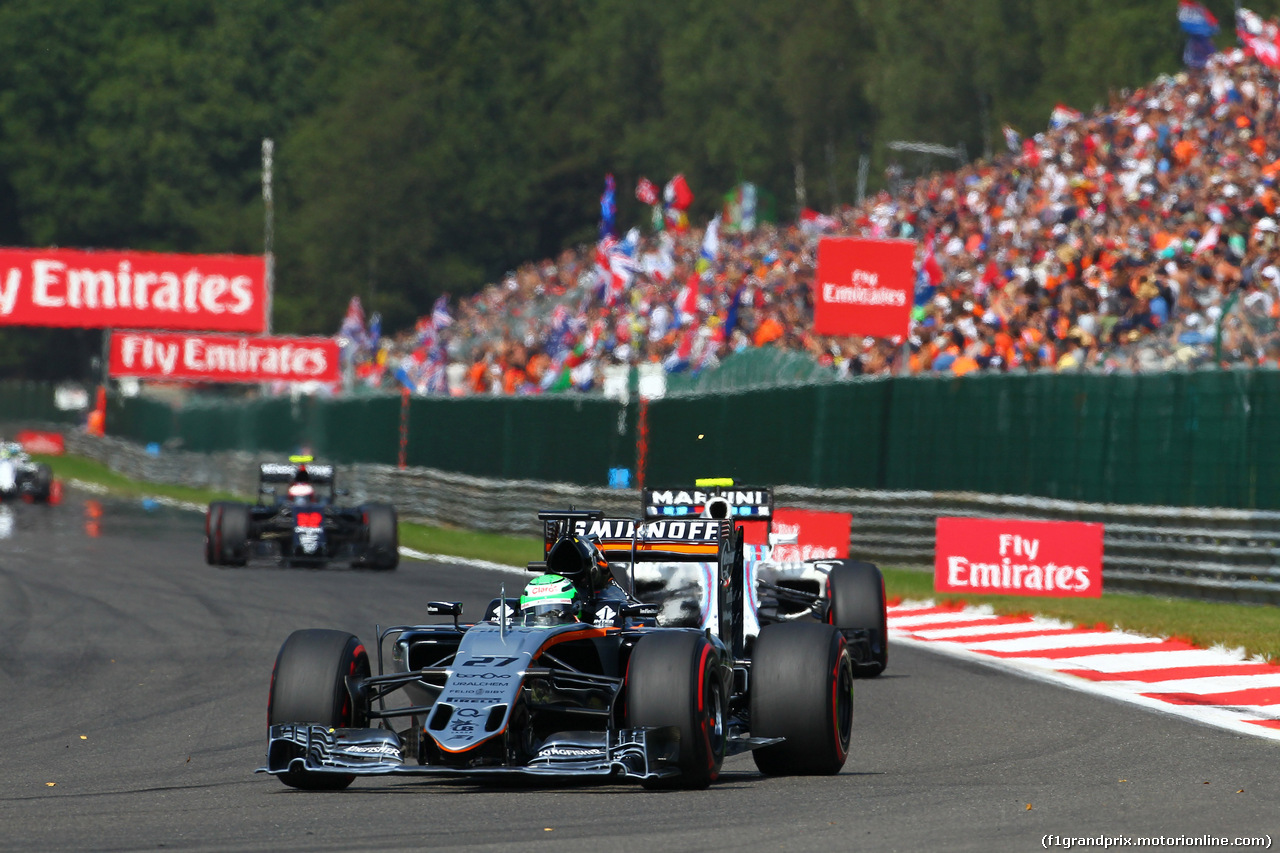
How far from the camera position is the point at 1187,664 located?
546 inches

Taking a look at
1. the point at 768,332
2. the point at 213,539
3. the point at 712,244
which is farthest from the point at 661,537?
the point at 712,244

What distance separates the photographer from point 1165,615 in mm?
17016

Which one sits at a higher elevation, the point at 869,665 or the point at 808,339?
the point at 808,339

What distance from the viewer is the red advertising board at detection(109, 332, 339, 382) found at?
1933 inches

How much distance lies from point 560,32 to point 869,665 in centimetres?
8915

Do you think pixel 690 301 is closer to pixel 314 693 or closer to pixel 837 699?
pixel 837 699

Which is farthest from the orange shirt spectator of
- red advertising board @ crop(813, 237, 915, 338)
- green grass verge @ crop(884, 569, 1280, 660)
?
green grass verge @ crop(884, 569, 1280, 660)

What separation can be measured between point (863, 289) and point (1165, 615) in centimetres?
1081

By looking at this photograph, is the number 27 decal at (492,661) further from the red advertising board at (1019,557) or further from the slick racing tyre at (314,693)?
the red advertising board at (1019,557)

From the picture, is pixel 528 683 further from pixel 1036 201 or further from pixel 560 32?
pixel 560 32

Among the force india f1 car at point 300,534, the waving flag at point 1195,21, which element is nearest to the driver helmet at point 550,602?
the force india f1 car at point 300,534

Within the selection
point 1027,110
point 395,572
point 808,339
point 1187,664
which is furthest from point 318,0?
point 1187,664

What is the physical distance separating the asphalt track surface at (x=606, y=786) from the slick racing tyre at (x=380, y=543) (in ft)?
24.8

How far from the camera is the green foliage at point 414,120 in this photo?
78438mm
